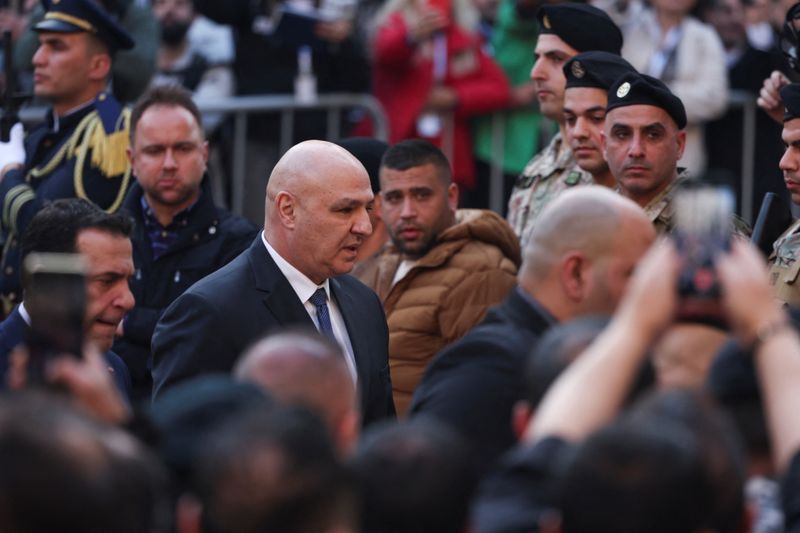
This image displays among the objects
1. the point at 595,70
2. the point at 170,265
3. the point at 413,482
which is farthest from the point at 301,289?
the point at 413,482

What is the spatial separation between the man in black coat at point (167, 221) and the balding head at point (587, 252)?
310 cm

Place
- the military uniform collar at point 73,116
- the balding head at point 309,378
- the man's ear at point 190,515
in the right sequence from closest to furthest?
the man's ear at point 190,515
the balding head at point 309,378
the military uniform collar at point 73,116

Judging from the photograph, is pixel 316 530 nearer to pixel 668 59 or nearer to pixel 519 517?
pixel 519 517

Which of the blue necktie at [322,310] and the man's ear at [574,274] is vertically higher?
the man's ear at [574,274]

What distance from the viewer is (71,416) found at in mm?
3523

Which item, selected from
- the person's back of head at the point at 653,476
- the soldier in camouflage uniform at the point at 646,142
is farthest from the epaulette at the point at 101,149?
the person's back of head at the point at 653,476

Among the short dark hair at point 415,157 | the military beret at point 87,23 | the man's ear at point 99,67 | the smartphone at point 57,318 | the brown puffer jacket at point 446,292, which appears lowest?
the brown puffer jacket at point 446,292

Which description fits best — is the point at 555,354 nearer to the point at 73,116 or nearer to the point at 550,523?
the point at 550,523

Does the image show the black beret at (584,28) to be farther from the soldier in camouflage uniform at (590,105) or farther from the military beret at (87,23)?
the military beret at (87,23)

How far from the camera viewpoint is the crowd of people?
3.57 meters

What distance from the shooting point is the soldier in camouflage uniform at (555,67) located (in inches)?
323

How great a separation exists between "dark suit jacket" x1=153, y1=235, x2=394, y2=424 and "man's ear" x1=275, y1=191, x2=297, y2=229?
13 centimetres

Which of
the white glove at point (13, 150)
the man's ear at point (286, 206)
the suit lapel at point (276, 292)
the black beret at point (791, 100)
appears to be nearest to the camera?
the suit lapel at point (276, 292)

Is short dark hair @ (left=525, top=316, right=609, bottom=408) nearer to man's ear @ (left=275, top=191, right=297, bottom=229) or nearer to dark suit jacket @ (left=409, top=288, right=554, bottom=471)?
dark suit jacket @ (left=409, top=288, right=554, bottom=471)
